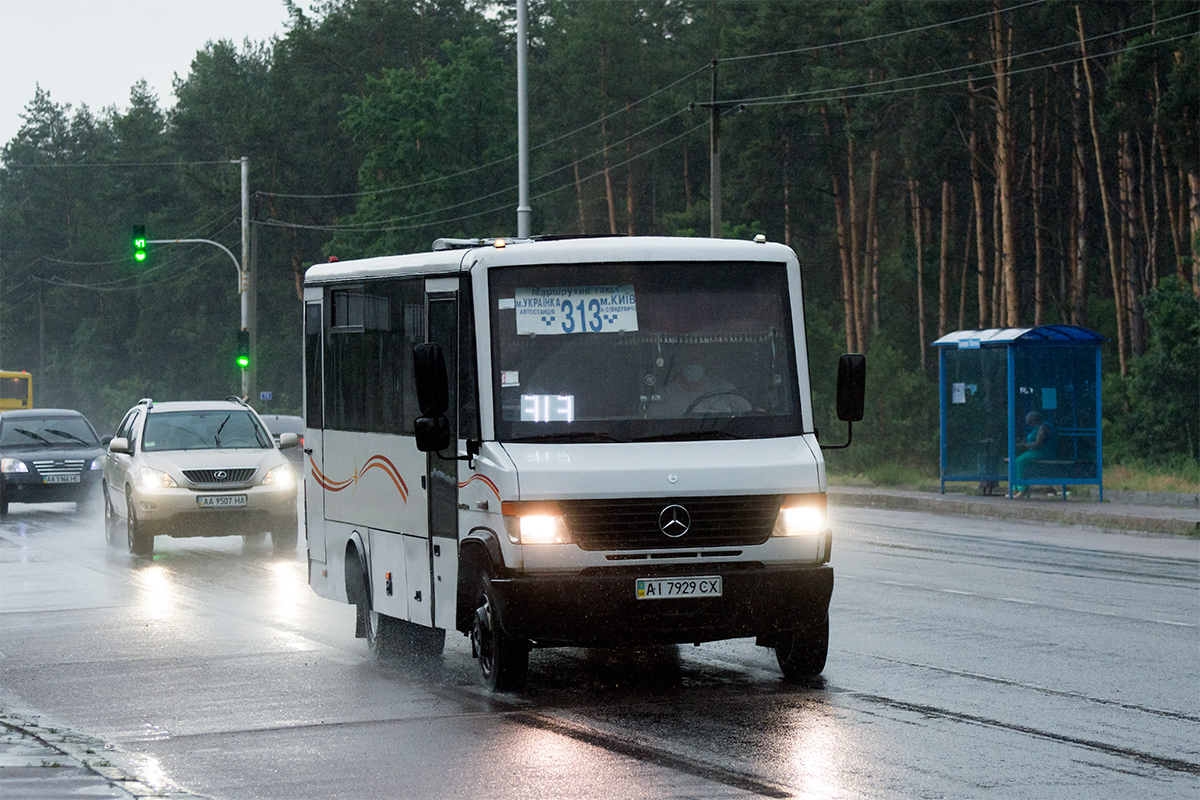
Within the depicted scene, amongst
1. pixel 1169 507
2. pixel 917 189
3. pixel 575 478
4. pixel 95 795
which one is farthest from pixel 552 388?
pixel 917 189

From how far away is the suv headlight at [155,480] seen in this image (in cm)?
2014

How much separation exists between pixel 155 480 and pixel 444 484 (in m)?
10.6

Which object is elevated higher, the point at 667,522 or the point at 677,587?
the point at 667,522

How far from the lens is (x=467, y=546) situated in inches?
396

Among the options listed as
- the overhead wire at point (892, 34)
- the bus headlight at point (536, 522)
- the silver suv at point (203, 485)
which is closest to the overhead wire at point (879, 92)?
the overhead wire at point (892, 34)

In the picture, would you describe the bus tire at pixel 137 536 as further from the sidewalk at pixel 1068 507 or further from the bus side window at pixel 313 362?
the sidewalk at pixel 1068 507

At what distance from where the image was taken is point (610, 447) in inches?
388

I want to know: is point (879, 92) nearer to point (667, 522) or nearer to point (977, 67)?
point (977, 67)

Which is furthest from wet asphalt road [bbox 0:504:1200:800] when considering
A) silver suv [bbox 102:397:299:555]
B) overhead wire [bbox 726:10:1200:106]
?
overhead wire [bbox 726:10:1200:106]

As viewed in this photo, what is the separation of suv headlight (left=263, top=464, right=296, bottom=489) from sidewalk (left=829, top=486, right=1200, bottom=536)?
35.7 ft

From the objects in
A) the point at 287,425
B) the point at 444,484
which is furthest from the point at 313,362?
the point at 287,425

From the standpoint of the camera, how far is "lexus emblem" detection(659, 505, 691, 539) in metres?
9.72

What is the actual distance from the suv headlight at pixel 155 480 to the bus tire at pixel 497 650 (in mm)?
10767

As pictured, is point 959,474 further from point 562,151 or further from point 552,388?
point 562,151
